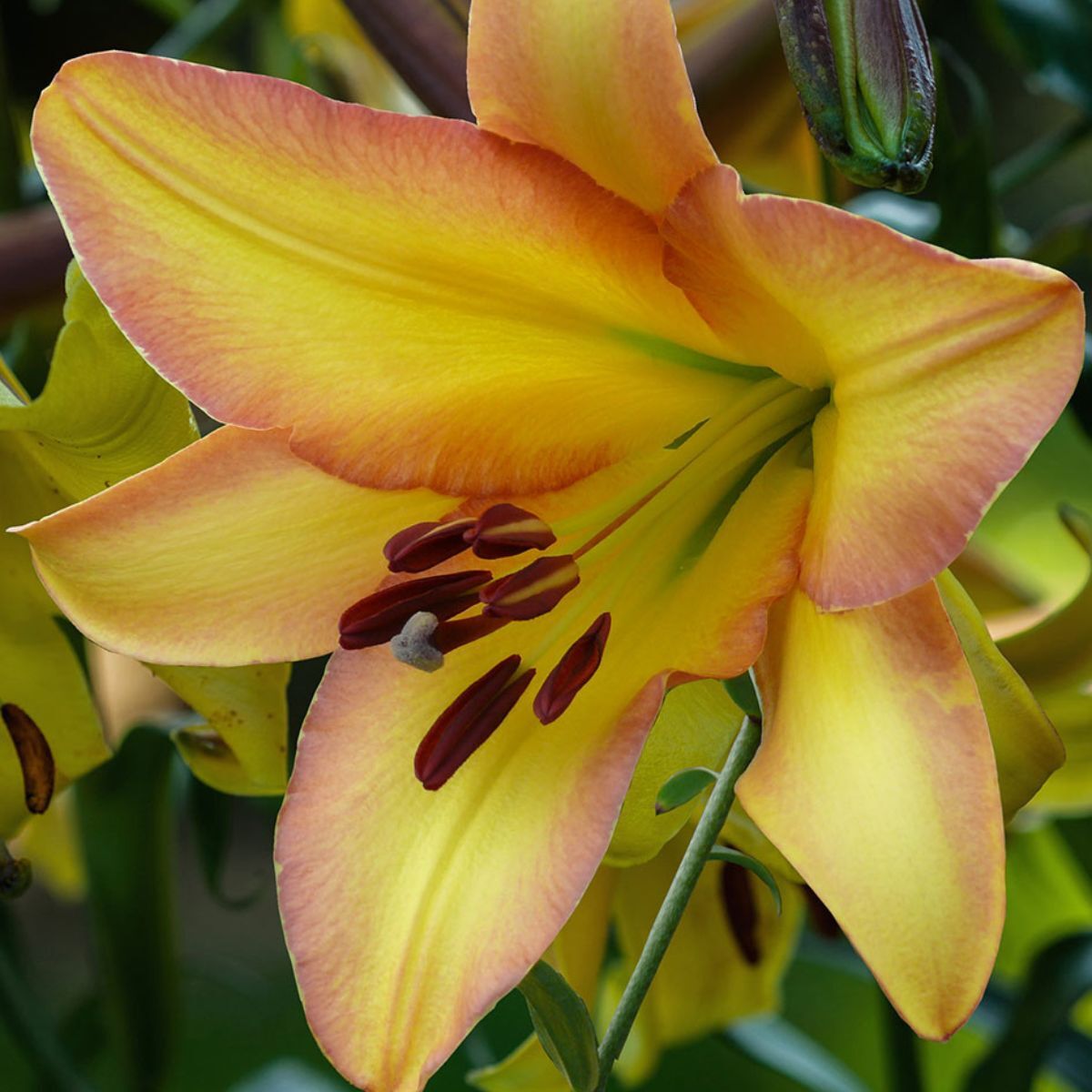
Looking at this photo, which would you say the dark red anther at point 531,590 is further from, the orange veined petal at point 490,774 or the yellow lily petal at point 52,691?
the yellow lily petal at point 52,691

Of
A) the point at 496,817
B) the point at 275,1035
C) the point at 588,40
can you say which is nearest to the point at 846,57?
the point at 588,40

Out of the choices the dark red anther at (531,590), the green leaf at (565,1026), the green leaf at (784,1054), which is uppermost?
the dark red anther at (531,590)

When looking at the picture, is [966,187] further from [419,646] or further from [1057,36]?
[419,646]

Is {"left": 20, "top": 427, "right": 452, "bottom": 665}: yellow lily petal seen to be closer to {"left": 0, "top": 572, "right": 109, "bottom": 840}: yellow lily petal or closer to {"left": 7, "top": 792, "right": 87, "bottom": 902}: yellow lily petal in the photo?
{"left": 0, "top": 572, "right": 109, "bottom": 840}: yellow lily petal

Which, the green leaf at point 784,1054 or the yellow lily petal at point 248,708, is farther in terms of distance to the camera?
the green leaf at point 784,1054

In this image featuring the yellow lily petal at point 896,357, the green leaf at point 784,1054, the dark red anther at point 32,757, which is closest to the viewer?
the yellow lily petal at point 896,357

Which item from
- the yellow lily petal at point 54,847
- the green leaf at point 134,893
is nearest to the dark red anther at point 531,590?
the green leaf at point 134,893

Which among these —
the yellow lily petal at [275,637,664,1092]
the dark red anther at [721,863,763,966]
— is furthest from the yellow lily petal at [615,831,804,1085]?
the yellow lily petal at [275,637,664,1092]

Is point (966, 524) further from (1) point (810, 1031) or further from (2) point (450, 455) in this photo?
(1) point (810, 1031)
